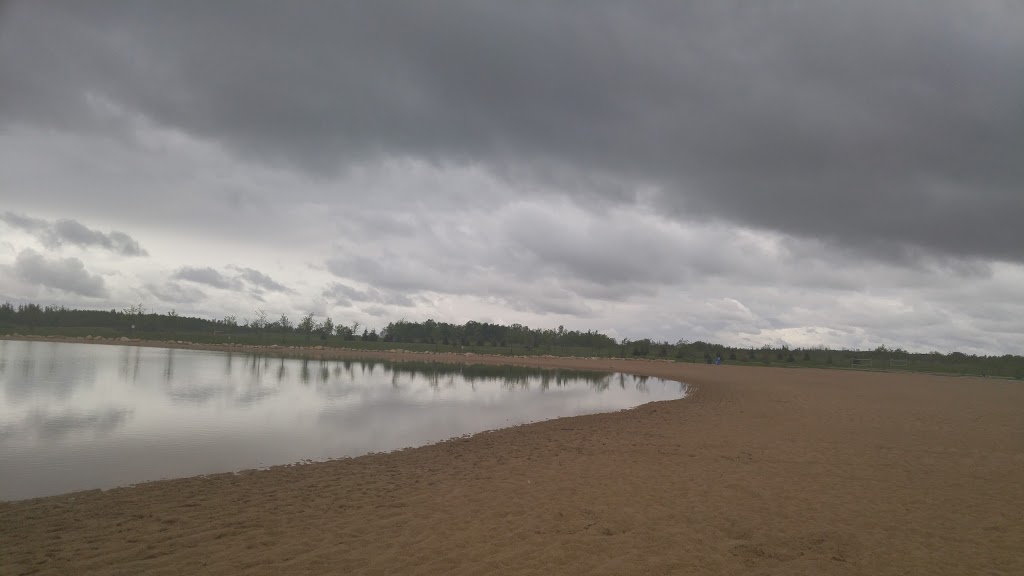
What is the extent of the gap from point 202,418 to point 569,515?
13965 millimetres

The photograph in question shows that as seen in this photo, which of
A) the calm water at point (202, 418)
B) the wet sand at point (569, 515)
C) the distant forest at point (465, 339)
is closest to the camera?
Result: the wet sand at point (569, 515)

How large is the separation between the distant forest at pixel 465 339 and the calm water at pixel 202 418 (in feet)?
191

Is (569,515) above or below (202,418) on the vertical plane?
above

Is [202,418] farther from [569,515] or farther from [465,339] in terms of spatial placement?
[465,339]

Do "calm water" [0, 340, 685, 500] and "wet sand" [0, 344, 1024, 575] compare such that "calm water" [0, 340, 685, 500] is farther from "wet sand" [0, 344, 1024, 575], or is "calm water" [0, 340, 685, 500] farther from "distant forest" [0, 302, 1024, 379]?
"distant forest" [0, 302, 1024, 379]

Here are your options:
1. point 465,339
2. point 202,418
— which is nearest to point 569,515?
point 202,418

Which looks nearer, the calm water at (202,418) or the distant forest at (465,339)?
the calm water at (202,418)

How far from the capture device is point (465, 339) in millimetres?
126750

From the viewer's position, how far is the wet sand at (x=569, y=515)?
572 cm

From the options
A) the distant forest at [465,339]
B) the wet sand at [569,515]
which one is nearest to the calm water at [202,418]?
the wet sand at [569,515]

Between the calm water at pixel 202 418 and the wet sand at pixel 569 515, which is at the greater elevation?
the wet sand at pixel 569 515

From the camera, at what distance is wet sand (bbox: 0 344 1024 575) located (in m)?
5.72

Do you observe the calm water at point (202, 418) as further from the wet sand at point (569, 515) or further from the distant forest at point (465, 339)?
the distant forest at point (465, 339)

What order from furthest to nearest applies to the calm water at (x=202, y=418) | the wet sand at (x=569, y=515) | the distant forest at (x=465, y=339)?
the distant forest at (x=465, y=339)
the calm water at (x=202, y=418)
the wet sand at (x=569, y=515)
